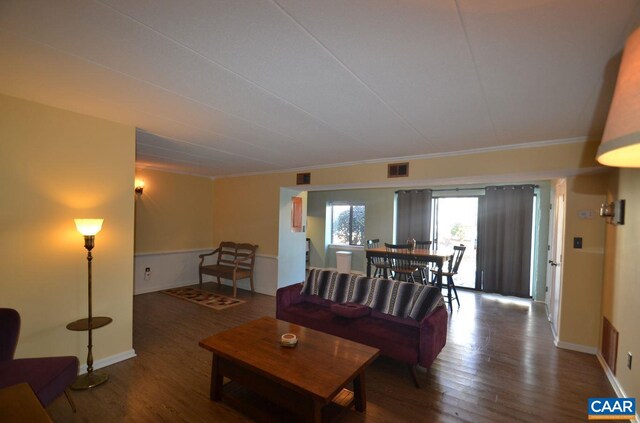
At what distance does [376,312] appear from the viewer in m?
3.22

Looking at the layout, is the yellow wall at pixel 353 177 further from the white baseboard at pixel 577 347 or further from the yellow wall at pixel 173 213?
the white baseboard at pixel 577 347

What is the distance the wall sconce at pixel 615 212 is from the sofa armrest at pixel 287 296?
3.27 m

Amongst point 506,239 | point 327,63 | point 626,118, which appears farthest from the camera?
point 506,239

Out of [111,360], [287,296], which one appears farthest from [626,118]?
[111,360]

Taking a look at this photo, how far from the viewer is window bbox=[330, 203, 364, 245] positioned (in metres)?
7.75

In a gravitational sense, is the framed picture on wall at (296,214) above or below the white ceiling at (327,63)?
below

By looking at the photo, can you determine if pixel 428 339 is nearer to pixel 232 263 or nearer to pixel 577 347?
pixel 577 347

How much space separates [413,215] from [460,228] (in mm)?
1009

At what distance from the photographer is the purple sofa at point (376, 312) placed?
2668 millimetres


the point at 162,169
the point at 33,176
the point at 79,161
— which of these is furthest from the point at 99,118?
the point at 162,169

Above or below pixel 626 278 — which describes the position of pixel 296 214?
above

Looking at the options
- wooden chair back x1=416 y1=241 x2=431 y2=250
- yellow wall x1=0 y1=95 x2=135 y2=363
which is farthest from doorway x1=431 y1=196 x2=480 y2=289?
yellow wall x1=0 y1=95 x2=135 y2=363

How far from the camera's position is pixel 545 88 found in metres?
1.94

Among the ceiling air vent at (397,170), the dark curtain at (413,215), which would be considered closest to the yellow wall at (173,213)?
the ceiling air vent at (397,170)
